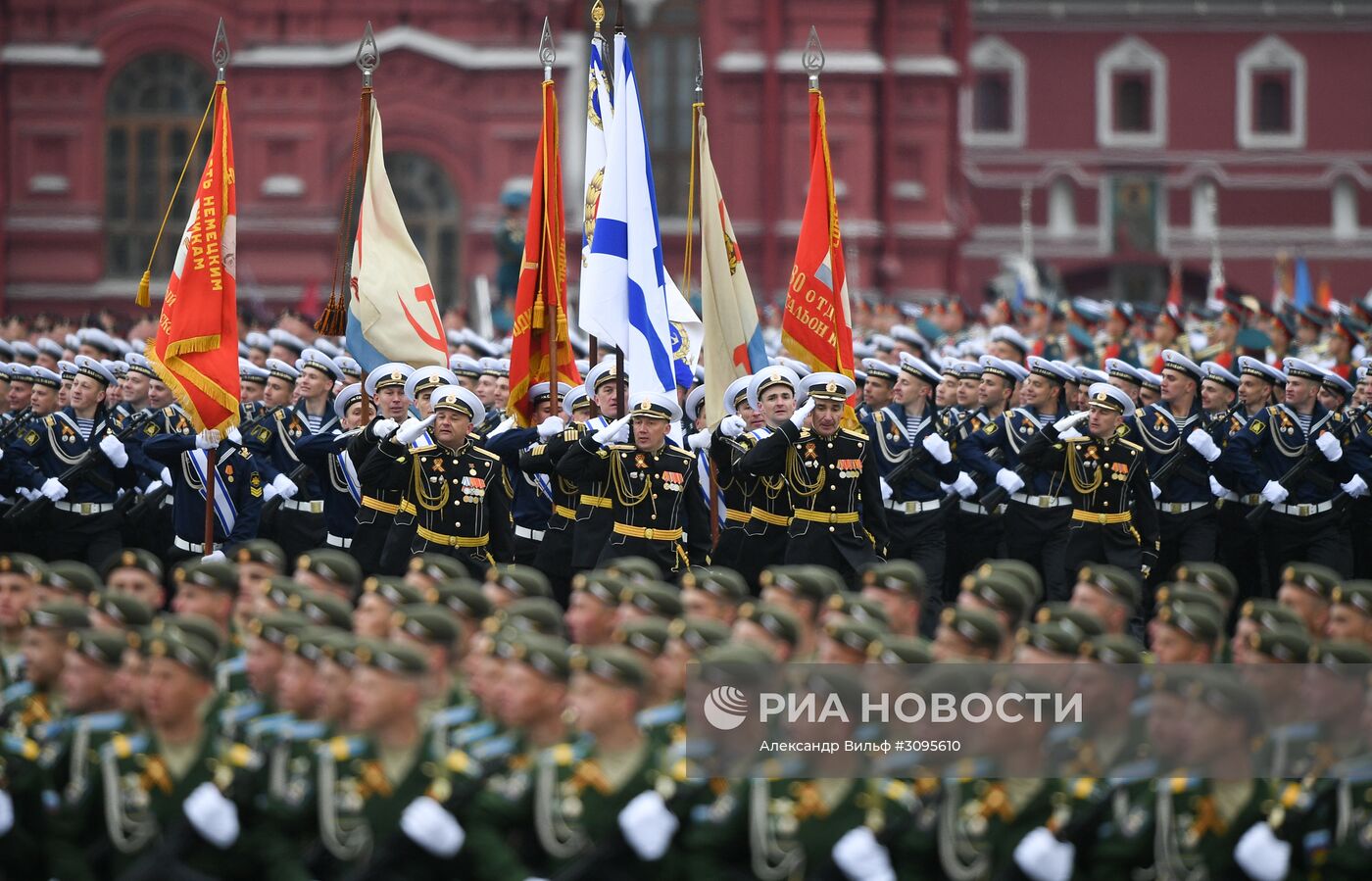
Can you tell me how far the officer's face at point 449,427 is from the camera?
11461 mm

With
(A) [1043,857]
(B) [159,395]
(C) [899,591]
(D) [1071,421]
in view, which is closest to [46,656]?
(C) [899,591]

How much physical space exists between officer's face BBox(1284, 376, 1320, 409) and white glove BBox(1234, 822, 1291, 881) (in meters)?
7.31

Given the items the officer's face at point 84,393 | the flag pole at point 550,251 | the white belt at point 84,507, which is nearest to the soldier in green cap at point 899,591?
the flag pole at point 550,251

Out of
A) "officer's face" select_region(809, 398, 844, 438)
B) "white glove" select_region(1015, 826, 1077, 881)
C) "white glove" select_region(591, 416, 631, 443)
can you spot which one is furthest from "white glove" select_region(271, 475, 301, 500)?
"white glove" select_region(1015, 826, 1077, 881)

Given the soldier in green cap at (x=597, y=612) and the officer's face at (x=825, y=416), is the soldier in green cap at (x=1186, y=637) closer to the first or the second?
the soldier in green cap at (x=597, y=612)

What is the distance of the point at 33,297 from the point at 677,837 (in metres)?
22.7

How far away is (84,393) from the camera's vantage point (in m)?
13.7

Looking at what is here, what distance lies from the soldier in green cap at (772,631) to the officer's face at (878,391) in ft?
21.3

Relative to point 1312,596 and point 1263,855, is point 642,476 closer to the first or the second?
point 1312,596

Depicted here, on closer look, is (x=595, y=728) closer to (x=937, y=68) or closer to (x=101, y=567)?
(x=101, y=567)

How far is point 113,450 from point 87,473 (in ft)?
0.68

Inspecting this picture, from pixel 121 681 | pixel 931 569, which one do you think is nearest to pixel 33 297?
pixel 931 569

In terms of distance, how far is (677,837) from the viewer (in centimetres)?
675

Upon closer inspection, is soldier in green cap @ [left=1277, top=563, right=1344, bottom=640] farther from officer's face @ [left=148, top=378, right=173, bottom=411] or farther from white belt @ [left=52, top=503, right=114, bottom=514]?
white belt @ [left=52, top=503, right=114, bottom=514]
